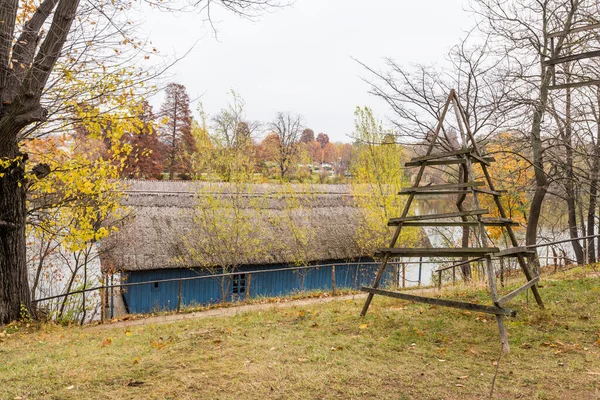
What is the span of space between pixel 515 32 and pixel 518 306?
818cm

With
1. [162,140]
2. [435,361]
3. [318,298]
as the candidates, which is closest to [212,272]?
[318,298]

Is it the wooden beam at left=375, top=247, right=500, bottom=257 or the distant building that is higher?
the wooden beam at left=375, top=247, right=500, bottom=257

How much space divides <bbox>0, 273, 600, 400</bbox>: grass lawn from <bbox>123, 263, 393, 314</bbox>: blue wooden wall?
35.0 ft

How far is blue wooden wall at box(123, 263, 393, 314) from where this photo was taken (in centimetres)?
1961

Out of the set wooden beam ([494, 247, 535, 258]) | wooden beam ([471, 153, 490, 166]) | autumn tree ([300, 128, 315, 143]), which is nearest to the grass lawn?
wooden beam ([494, 247, 535, 258])

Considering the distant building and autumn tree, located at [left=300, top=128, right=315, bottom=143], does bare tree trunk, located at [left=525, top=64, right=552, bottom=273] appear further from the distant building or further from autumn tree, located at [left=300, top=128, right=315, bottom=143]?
autumn tree, located at [left=300, top=128, right=315, bottom=143]

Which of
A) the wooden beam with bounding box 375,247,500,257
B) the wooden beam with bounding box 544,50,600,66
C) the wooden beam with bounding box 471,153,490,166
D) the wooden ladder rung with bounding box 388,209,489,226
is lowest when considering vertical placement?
the wooden beam with bounding box 375,247,500,257

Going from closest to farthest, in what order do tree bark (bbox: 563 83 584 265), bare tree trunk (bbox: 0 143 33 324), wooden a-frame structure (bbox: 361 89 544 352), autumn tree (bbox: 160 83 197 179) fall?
1. wooden a-frame structure (bbox: 361 89 544 352)
2. bare tree trunk (bbox: 0 143 33 324)
3. tree bark (bbox: 563 83 584 265)
4. autumn tree (bbox: 160 83 197 179)

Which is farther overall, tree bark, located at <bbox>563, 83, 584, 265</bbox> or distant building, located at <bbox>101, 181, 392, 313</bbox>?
distant building, located at <bbox>101, 181, 392, 313</bbox>

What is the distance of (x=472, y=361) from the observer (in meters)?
5.23

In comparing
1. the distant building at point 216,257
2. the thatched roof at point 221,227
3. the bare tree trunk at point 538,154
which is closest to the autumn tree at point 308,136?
the thatched roof at point 221,227

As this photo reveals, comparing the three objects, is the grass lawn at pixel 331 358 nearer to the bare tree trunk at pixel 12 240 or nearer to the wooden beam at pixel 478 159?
the bare tree trunk at pixel 12 240

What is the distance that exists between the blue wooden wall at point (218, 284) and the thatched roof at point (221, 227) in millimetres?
711

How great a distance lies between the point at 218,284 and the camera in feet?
69.9
